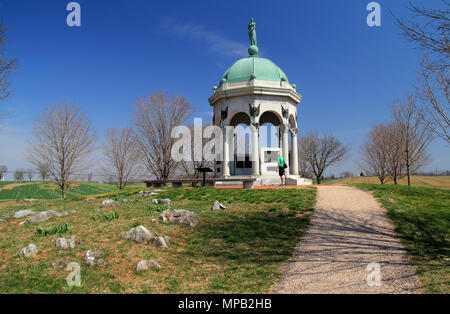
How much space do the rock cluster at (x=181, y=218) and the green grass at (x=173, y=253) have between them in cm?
20

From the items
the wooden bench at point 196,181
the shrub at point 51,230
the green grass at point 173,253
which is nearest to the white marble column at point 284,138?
the wooden bench at point 196,181

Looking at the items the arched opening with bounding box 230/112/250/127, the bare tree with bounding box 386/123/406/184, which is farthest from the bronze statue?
the bare tree with bounding box 386/123/406/184

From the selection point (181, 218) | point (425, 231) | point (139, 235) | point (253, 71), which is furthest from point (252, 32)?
point (139, 235)

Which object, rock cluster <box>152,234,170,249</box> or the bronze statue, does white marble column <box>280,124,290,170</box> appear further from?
rock cluster <box>152,234,170,249</box>

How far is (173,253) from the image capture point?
248 inches

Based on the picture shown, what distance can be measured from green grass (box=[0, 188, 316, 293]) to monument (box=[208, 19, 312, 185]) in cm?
1013

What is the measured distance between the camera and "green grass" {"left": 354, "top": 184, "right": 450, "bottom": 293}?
481cm

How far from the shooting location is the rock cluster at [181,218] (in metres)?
8.15

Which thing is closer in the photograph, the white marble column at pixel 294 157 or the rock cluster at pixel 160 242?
the rock cluster at pixel 160 242

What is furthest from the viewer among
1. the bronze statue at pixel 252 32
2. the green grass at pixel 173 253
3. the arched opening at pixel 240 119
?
the arched opening at pixel 240 119

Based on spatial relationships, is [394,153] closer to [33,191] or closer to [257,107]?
[257,107]

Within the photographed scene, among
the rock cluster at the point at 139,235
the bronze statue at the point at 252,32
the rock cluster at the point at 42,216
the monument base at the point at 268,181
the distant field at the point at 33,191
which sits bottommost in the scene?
the distant field at the point at 33,191

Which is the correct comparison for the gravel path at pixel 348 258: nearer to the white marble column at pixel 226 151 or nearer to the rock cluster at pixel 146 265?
the rock cluster at pixel 146 265
